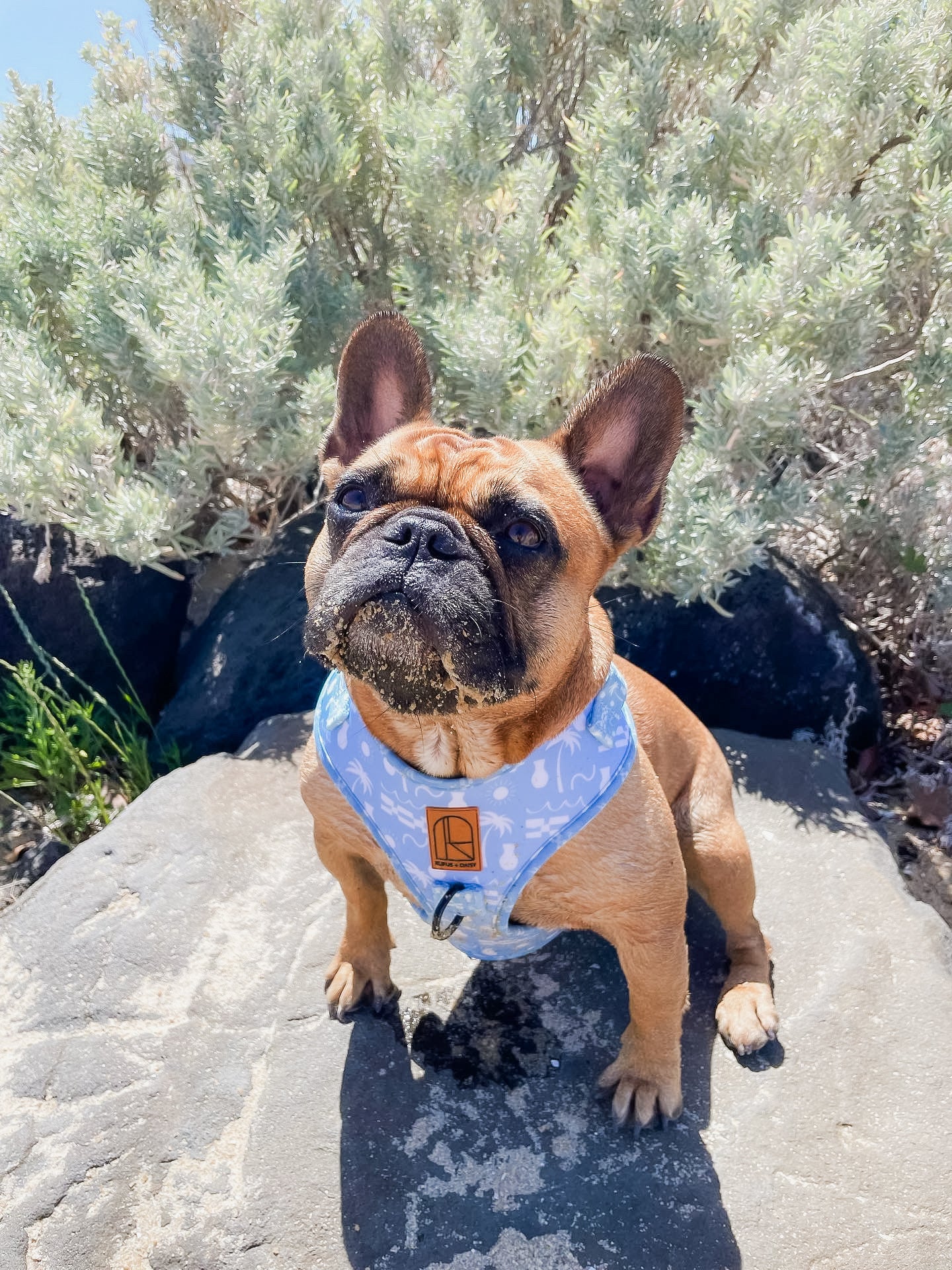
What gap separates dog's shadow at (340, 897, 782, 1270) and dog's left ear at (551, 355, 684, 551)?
1644 mm

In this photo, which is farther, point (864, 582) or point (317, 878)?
point (864, 582)

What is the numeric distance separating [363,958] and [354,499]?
1590 mm

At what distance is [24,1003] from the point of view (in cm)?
303

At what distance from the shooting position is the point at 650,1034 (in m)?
2.62

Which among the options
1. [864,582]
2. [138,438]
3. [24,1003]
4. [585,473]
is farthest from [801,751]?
[138,438]

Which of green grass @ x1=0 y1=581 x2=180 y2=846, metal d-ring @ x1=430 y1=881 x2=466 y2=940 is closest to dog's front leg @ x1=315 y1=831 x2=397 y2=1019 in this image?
metal d-ring @ x1=430 y1=881 x2=466 y2=940

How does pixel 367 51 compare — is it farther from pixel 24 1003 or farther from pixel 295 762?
pixel 24 1003

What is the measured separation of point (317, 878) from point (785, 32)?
5208 mm

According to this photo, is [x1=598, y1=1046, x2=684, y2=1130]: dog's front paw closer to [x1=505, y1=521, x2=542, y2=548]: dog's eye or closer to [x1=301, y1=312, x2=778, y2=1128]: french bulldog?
[x1=301, y1=312, x2=778, y2=1128]: french bulldog

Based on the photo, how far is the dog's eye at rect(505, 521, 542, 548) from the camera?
90.4 inches

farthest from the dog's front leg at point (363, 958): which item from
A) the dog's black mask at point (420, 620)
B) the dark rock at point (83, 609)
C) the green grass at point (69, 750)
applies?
the dark rock at point (83, 609)

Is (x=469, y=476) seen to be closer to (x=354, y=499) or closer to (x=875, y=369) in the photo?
(x=354, y=499)

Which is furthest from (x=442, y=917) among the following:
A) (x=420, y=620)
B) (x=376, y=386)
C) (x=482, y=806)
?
(x=376, y=386)

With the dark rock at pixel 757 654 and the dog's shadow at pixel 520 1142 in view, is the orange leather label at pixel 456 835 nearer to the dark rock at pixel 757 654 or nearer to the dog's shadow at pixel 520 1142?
the dog's shadow at pixel 520 1142
